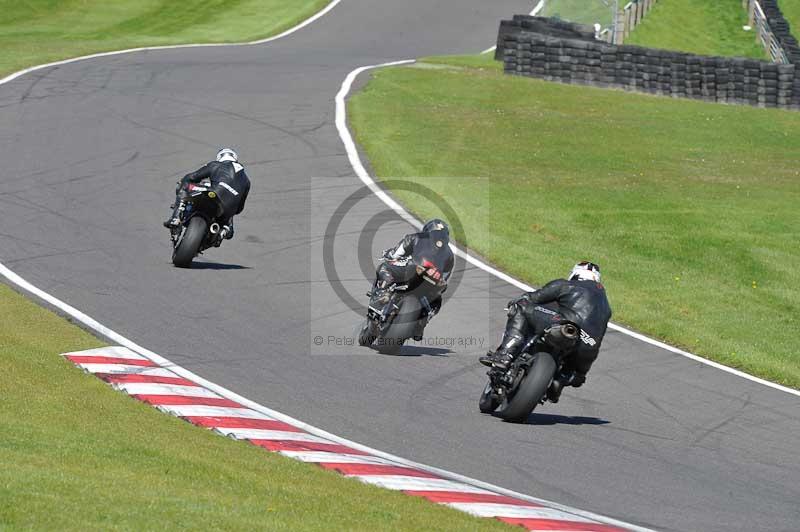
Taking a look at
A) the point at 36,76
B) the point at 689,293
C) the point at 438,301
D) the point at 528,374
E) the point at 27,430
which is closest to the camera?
the point at 27,430

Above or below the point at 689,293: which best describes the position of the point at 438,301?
above

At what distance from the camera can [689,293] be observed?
1805 cm

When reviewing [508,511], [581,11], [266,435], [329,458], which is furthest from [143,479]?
[581,11]

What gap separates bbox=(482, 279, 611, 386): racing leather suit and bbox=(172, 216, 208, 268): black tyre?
20.9 feet

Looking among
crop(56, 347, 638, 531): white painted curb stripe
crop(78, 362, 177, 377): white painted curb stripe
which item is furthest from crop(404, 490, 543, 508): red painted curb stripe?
crop(78, 362, 177, 377): white painted curb stripe

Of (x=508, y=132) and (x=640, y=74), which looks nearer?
(x=508, y=132)

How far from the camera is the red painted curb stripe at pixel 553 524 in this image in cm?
866

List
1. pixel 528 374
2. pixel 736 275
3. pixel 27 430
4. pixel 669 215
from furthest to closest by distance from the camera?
pixel 669 215
pixel 736 275
pixel 528 374
pixel 27 430

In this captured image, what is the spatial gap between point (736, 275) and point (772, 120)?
44.8 feet

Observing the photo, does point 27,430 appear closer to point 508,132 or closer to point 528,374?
point 528,374

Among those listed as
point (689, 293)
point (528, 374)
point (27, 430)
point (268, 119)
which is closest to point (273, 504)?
point (27, 430)

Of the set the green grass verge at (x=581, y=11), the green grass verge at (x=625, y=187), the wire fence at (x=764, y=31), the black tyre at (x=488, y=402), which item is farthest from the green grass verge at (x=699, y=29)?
the black tyre at (x=488, y=402)

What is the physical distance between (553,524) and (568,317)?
3.33m

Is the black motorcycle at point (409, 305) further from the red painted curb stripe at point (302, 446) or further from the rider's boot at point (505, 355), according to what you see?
the red painted curb stripe at point (302, 446)
